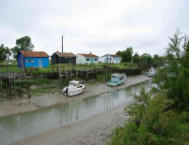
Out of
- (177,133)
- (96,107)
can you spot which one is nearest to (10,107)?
(96,107)

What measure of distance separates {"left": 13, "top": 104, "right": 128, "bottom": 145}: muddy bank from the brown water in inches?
31.5

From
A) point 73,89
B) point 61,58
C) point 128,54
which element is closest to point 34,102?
point 73,89

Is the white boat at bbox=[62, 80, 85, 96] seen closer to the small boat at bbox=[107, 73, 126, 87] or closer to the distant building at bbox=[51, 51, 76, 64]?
the small boat at bbox=[107, 73, 126, 87]

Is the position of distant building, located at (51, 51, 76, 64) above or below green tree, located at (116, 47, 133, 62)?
below

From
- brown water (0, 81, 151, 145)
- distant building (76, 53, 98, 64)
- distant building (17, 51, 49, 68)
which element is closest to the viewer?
brown water (0, 81, 151, 145)

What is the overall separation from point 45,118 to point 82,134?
4.25 metres

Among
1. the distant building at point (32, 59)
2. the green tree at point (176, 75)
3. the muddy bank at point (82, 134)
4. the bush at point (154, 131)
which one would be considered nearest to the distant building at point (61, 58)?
the distant building at point (32, 59)

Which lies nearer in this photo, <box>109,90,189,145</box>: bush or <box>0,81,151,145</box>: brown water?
<box>109,90,189,145</box>: bush

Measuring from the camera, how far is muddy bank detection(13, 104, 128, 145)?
7.73 meters

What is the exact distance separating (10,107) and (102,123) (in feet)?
29.4

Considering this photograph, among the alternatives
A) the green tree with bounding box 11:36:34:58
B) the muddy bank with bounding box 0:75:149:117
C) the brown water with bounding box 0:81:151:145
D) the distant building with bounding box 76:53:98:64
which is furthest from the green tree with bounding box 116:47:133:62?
the green tree with bounding box 11:36:34:58

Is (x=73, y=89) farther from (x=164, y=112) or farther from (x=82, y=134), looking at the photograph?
(x=164, y=112)

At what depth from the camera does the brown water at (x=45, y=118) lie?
878 cm

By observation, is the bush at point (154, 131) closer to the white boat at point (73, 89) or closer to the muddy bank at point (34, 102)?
the muddy bank at point (34, 102)
